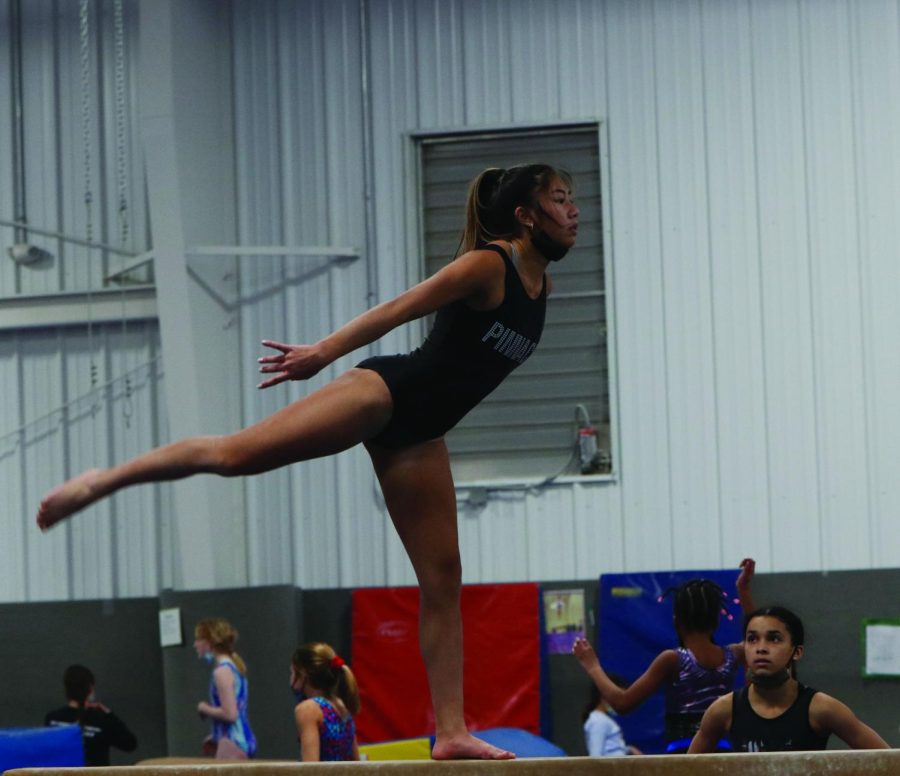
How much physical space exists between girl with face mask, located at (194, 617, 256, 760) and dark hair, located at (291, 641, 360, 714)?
2259 millimetres

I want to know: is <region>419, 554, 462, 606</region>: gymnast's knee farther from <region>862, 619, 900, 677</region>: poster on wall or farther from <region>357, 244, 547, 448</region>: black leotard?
<region>862, 619, 900, 677</region>: poster on wall

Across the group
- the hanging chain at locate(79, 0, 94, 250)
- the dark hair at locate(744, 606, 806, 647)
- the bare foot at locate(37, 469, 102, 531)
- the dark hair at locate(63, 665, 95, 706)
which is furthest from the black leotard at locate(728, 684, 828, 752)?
the hanging chain at locate(79, 0, 94, 250)

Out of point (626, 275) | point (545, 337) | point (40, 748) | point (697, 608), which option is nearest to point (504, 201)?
point (697, 608)

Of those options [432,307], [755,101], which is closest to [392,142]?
[755,101]

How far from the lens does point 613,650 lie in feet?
30.7

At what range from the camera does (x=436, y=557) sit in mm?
3439

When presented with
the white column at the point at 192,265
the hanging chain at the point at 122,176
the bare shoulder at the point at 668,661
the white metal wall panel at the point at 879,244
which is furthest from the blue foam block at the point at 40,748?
the white metal wall panel at the point at 879,244

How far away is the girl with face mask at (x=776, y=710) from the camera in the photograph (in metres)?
3.84

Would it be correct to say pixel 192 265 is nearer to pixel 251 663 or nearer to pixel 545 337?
pixel 545 337

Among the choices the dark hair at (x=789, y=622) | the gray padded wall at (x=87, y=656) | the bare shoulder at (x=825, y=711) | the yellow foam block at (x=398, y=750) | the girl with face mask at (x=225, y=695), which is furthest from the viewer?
the gray padded wall at (x=87, y=656)

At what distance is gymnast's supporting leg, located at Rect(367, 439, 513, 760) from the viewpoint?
3.38m

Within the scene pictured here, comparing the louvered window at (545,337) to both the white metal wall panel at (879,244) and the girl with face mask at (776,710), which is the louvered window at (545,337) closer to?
the white metal wall panel at (879,244)

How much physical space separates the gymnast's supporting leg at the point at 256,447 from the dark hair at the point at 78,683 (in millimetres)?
5090

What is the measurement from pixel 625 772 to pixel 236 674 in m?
5.19
